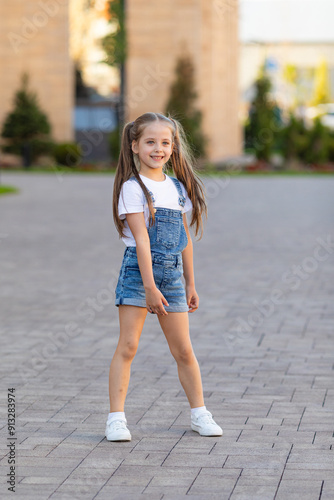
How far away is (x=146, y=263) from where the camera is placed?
4.48m

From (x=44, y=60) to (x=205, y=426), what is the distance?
104 ft

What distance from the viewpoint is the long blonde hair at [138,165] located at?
15.2 feet

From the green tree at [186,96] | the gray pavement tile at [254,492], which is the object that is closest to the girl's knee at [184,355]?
the gray pavement tile at [254,492]

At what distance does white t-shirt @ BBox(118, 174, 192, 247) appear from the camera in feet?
14.9

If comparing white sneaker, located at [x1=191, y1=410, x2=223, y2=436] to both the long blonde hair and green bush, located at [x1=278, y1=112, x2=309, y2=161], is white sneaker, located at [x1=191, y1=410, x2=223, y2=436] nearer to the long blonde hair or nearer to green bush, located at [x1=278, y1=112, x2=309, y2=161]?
the long blonde hair

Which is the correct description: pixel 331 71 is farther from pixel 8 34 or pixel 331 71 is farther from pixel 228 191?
pixel 228 191

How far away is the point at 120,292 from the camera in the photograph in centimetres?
464

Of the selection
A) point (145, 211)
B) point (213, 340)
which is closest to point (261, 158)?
point (213, 340)

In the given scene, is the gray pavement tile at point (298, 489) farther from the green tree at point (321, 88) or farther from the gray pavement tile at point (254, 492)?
the green tree at point (321, 88)

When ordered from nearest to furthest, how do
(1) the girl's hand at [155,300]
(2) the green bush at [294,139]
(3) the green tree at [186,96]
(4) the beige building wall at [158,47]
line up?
1. (1) the girl's hand at [155,300]
2. (3) the green tree at [186,96]
3. (2) the green bush at [294,139]
4. (4) the beige building wall at [158,47]

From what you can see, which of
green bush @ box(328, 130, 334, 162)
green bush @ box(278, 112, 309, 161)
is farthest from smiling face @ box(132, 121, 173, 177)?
green bush @ box(328, 130, 334, 162)

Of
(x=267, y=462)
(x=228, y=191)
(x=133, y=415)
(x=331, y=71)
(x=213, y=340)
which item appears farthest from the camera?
(x=331, y=71)

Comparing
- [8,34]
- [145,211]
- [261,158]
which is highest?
[8,34]

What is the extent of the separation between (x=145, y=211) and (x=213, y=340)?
2789mm
